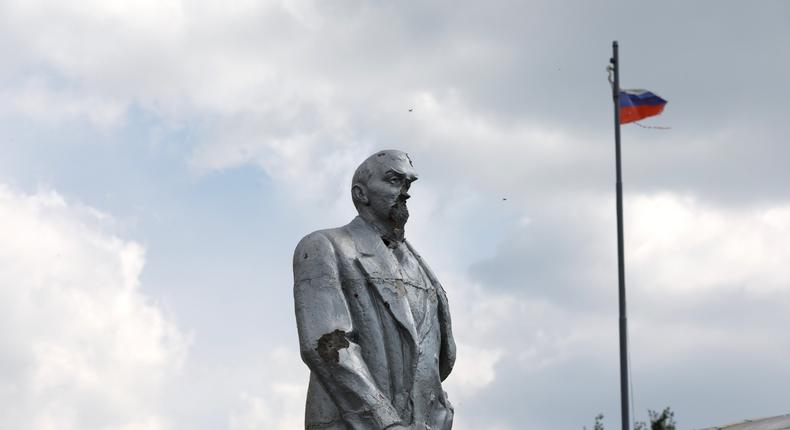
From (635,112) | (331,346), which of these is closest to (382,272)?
(331,346)

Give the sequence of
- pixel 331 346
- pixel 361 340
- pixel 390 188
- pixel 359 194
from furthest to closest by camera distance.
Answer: pixel 359 194 → pixel 390 188 → pixel 361 340 → pixel 331 346

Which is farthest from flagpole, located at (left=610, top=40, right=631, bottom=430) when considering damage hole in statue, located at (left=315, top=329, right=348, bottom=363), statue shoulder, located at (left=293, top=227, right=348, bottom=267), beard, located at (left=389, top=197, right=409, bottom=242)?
damage hole in statue, located at (left=315, top=329, right=348, bottom=363)

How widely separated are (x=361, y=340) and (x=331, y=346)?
0.34 m

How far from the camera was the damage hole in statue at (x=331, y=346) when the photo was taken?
1566 centimetres

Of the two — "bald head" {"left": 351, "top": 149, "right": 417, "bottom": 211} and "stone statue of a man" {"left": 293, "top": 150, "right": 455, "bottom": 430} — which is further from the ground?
"bald head" {"left": 351, "top": 149, "right": 417, "bottom": 211}

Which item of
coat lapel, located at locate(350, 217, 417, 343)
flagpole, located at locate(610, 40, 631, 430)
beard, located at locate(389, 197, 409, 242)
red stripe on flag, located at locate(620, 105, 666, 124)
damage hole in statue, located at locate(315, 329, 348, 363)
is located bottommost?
damage hole in statue, located at locate(315, 329, 348, 363)

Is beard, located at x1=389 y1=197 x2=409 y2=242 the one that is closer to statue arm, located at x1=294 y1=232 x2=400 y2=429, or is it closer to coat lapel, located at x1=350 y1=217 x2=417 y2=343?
coat lapel, located at x1=350 y1=217 x2=417 y2=343

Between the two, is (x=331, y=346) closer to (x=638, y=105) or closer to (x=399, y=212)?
(x=399, y=212)

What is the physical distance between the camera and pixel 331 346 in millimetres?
15688

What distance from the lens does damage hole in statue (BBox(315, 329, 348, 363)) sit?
1566cm

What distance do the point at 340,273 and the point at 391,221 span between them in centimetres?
68

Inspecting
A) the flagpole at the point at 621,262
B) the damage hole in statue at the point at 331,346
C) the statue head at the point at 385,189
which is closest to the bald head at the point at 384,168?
the statue head at the point at 385,189

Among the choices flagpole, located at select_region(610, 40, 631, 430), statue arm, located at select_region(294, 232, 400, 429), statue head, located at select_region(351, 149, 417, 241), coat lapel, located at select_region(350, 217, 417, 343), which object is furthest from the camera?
flagpole, located at select_region(610, 40, 631, 430)

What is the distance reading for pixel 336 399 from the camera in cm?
1569
